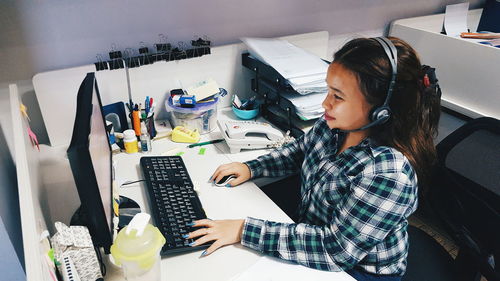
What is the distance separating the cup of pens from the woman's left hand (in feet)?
2.15

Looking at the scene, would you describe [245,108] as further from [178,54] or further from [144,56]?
[144,56]

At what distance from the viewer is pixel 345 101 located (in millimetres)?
915

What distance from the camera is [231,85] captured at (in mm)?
1626

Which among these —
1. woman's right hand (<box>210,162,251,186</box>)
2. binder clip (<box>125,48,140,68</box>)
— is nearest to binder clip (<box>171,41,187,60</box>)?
binder clip (<box>125,48,140,68</box>)

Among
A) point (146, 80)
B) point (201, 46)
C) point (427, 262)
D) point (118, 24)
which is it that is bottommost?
point (427, 262)

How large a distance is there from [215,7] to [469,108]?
136 centimetres

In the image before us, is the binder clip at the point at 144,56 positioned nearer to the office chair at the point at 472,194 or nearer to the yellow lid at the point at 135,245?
the yellow lid at the point at 135,245

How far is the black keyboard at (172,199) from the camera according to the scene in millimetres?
884

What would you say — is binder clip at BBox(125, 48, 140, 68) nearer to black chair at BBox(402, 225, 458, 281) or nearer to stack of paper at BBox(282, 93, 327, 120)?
stack of paper at BBox(282, 93, 327, 120)

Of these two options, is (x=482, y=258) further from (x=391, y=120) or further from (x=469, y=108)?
(x=469, y=108)

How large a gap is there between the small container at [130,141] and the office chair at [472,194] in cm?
102

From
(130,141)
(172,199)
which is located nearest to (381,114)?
(172,199)

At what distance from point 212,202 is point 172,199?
12 centimetres

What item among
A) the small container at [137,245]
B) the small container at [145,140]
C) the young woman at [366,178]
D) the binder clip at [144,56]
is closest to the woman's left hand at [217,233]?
the young woman at [366,178]
